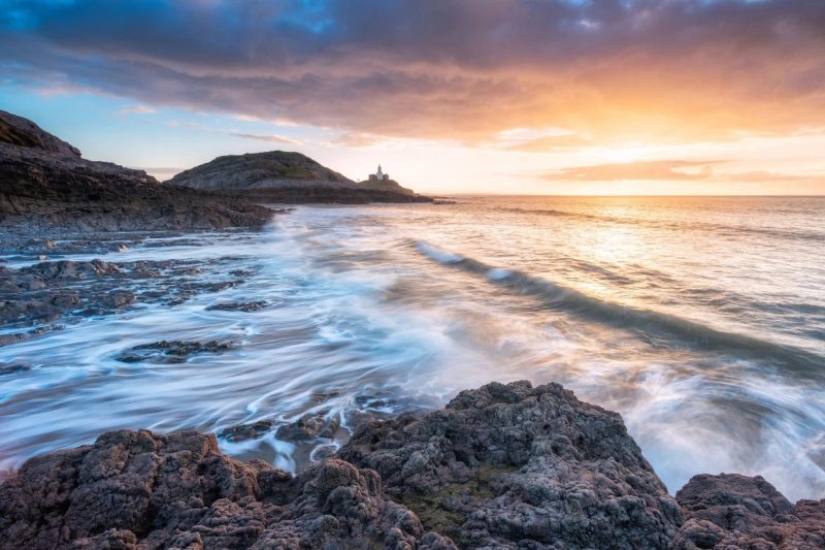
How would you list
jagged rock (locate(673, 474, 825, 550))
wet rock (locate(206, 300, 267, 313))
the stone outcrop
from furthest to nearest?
the stone outcrop
wet rock (locate(206, 300, 267, 313))
jagged rock (locate(673, 474, 825, 550))

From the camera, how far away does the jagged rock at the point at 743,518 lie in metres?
1.92

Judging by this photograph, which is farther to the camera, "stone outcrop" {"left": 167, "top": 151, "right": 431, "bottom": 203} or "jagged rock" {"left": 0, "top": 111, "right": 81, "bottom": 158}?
"stone outcrop" {"left": 167, "top": 151, "right": 431, "bottom": 203}

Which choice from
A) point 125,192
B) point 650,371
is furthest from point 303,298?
→ point 125,192

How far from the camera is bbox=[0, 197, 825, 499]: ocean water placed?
4332 millimetres

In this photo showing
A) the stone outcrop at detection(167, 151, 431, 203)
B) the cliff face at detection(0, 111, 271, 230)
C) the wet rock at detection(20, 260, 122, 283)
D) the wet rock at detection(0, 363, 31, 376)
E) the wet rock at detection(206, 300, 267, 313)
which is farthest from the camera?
the stone outcrop at detection(167, 151, 431, 203)

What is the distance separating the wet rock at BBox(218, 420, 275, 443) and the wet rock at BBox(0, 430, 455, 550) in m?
1.58

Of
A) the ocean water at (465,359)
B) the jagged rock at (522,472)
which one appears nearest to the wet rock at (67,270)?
the ocean water at (465,359)

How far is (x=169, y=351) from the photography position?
5996 mm

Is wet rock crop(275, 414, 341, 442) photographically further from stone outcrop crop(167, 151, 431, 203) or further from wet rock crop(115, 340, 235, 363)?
stone outcrop crop(167, 151, 431, 203)

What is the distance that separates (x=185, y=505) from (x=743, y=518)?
2.76 meters

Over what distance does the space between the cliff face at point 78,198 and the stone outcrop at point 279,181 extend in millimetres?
41266

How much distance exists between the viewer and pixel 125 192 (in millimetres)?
20453

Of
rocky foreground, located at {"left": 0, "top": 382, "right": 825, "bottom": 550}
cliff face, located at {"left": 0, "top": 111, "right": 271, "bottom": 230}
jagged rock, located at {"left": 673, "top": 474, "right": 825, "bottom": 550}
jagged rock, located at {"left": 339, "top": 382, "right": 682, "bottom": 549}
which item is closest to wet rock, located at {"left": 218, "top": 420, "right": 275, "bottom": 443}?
rocky foreground, located at {"left": 0, "top": 382, "right": 825, "bottom": 550}

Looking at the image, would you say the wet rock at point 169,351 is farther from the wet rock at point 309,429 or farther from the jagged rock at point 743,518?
the jagged rock at point 743,518
